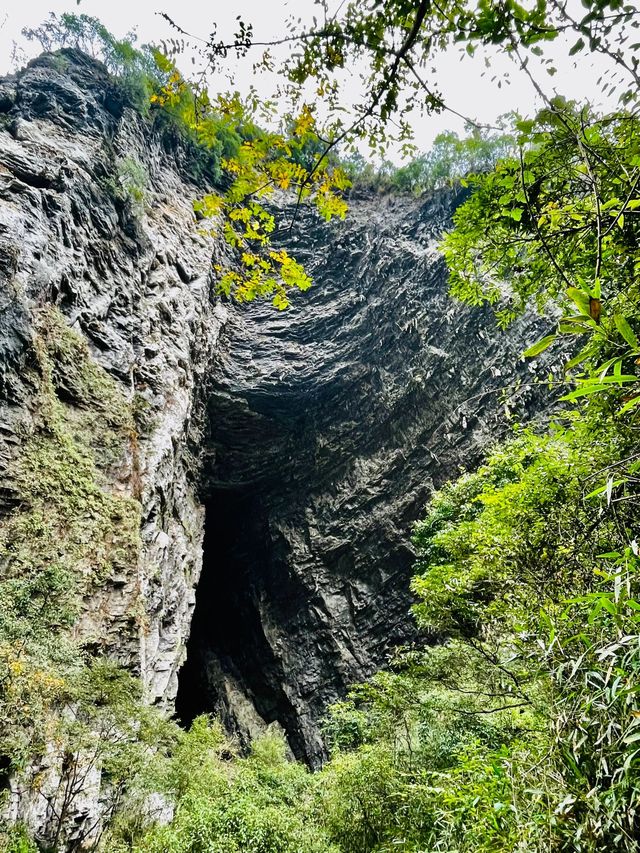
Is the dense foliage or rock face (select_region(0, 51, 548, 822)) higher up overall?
rock face (select_region(0, 51, 548, 822))

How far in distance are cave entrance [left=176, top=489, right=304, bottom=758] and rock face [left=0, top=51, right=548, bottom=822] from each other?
→ 65 millimetres

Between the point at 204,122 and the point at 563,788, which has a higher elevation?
the point at 204,122

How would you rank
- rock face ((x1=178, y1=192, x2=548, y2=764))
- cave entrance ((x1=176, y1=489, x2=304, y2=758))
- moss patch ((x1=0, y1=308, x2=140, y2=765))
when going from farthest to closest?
1. cave entrance ((x1=176, y1=489, x2=304, y2=758))
2. rock face ((x1=178, y1=192, x2=548, y2=764))
3. moss patch ((x1=0, y1=308, x2=140, y2=765))

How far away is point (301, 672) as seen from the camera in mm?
12352

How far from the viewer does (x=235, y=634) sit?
14211 millimetres

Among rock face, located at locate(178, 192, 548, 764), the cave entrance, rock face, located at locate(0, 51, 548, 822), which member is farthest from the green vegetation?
the cave entrance

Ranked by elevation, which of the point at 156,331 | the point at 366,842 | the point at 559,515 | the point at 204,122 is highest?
the point at 156,331

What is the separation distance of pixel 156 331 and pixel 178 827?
8.93m

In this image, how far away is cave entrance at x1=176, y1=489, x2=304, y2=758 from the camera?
12.4 meters

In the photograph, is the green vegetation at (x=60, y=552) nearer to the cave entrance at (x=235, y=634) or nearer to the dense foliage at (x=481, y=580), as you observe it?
the dense foliage at (x=481, y=580)

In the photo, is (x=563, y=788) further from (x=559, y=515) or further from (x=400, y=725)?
(x=400, y=725)

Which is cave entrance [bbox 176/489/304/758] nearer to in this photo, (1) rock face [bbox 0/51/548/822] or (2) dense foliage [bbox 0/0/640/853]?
(1) rock face [bbox 0/51/548/822]

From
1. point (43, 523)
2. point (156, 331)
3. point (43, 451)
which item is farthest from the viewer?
point (156, 331)

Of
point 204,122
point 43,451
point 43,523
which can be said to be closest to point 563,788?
point 204,122
